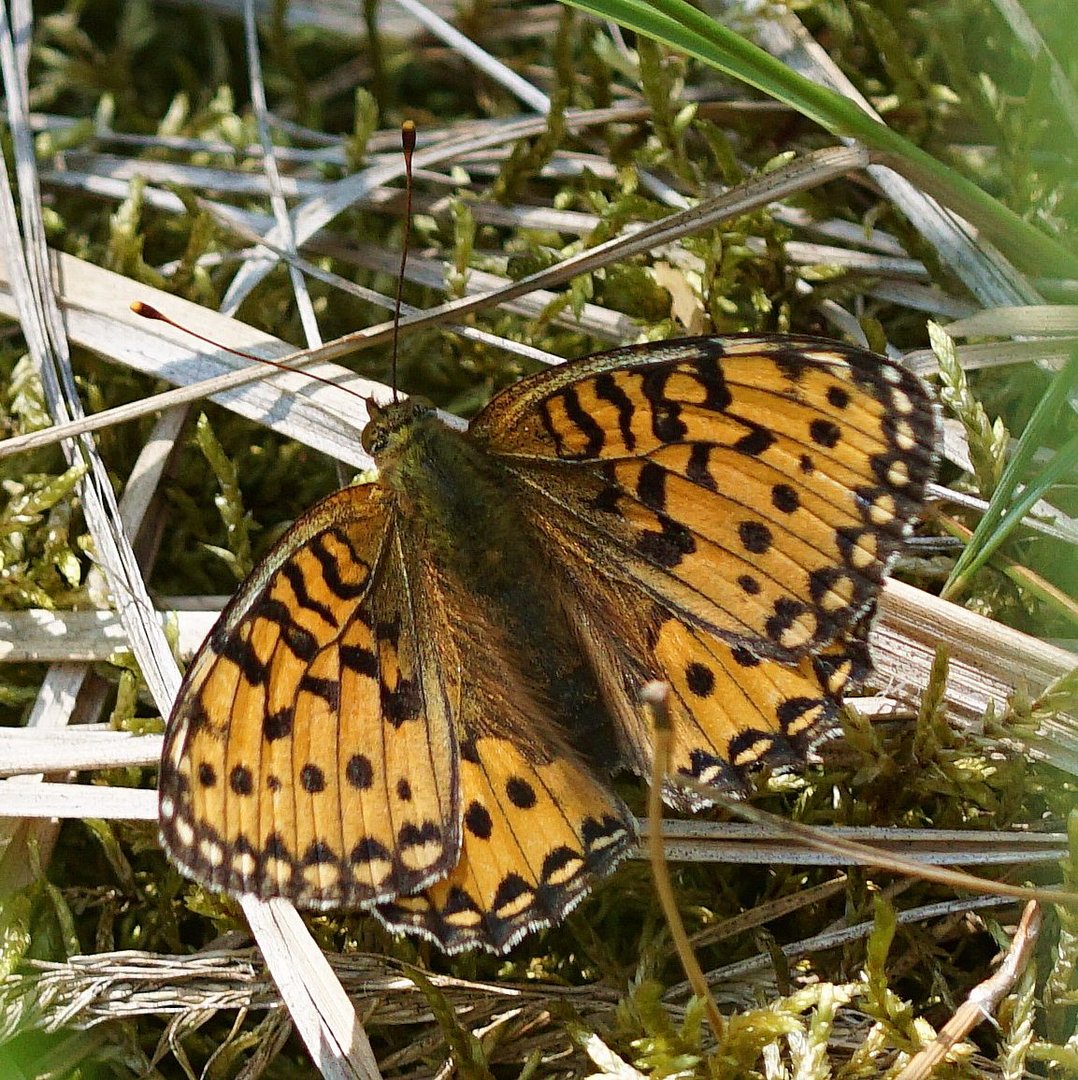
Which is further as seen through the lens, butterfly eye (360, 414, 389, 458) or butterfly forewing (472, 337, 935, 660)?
butterfly eye (360, 414, 389, 458)

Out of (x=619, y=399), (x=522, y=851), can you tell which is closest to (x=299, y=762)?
(x=522, y=851)

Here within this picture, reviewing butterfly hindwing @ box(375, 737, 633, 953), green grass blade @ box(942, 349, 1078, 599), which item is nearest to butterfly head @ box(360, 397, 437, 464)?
butterfly hindwing @ box(375, 737, 633, 953)

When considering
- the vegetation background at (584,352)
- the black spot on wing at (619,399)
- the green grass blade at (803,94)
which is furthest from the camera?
the vegetation background at (584,352)

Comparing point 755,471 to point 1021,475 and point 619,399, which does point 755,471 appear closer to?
point 619,399

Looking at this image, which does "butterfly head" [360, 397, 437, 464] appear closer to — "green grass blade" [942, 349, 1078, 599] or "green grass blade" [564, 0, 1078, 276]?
"green grass blade" [564, 0, 1078, 276]

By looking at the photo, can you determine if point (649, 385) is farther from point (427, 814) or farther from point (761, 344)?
point (427, 814)

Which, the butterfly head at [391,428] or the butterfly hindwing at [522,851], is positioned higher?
the butterfly head at [391,428]

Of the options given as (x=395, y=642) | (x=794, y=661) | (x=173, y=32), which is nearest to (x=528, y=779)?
(x=395, y=642)

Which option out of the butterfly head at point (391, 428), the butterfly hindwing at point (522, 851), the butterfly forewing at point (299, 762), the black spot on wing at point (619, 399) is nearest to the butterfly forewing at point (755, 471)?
the black spot on wing at point (619, 399)

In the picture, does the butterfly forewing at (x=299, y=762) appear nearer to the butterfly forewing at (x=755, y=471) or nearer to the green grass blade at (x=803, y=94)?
the butterfly forewing at (x=755, y=471)
